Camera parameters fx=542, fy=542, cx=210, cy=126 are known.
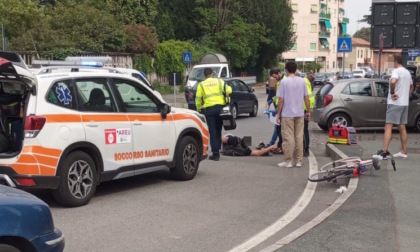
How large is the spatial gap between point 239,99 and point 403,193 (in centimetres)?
1386

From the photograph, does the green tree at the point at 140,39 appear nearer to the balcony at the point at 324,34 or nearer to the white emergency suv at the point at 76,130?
the white emergency suv at the point at 76,130

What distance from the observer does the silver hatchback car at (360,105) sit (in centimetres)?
1528

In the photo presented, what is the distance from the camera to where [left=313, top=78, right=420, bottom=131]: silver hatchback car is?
15281mm

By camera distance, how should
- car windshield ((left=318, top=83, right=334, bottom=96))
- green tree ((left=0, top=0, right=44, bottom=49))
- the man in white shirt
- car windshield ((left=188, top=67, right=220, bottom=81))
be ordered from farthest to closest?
1. green tree ((left=0, top=0, right=44, bottom=49))
2. car windshield ((left=188, top=67, right=220, bottom=81))
3. car windshield ((left=318, top=83, right=334, bottom=96))
4. the man in white shirt

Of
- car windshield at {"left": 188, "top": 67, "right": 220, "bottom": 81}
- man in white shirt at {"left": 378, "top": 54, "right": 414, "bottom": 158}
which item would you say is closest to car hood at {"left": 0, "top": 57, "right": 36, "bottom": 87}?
man in white shirt at {"left": 378, "top": 54, "right": 414, "bottom": 158}

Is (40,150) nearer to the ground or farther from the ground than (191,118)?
nearer to the ground

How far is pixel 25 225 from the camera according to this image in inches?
144

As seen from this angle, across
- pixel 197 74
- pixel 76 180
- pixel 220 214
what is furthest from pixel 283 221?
pixel 197 74

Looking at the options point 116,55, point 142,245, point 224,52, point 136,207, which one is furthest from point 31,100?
point 224,52

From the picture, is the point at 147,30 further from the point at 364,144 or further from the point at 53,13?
the point at 364,144

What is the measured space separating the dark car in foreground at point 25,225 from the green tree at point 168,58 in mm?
34196

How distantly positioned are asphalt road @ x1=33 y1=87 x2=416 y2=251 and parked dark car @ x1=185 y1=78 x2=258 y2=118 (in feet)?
35.8

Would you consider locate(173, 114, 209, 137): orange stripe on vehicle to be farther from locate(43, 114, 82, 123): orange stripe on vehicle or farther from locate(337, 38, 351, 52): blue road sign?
locate(337, 38, 351, 52): blue road sign

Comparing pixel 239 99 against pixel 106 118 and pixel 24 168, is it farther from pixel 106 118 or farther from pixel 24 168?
pixel 24 168
